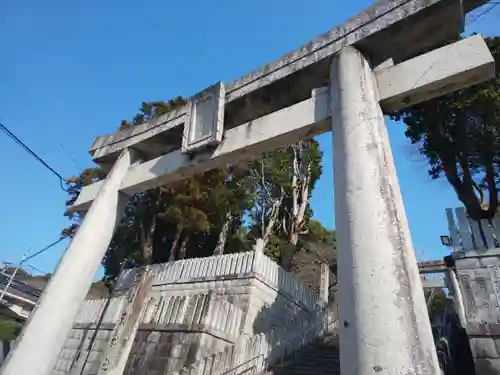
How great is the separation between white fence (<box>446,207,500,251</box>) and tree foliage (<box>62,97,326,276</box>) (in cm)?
756

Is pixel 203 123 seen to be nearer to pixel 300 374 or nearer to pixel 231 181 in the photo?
pixel 300 374

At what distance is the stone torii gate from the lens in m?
2.22

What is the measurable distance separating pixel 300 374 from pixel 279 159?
1264cm

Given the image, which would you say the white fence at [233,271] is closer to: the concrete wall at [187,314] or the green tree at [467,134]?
the concrete wall at [187,314]

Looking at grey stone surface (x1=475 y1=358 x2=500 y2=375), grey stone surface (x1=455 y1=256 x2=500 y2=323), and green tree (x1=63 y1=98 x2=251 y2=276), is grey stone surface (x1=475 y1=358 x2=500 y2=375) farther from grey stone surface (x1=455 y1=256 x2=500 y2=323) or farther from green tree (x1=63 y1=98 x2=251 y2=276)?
green tree (x1=63 y1=98 x2=251 y2=276)

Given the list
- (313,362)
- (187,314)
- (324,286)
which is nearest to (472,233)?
(313,362)

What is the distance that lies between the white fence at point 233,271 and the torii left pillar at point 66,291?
19.1 feet

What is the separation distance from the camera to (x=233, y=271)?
1061 centimetres

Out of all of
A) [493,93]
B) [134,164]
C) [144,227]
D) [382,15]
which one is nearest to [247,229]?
[144,227]

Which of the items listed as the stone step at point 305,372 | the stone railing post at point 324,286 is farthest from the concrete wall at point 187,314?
the stone railing post at point 324,286

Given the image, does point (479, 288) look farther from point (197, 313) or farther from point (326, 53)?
point (326, 53)

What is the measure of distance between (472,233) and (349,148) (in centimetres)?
796

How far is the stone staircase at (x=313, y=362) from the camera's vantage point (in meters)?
7.84

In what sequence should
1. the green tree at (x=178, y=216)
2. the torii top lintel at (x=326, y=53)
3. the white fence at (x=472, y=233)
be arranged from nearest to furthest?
the torii top lintel at (x=326, y=53), the white fence at (x=472, y=233), the green tree at (x=178, y=216)
